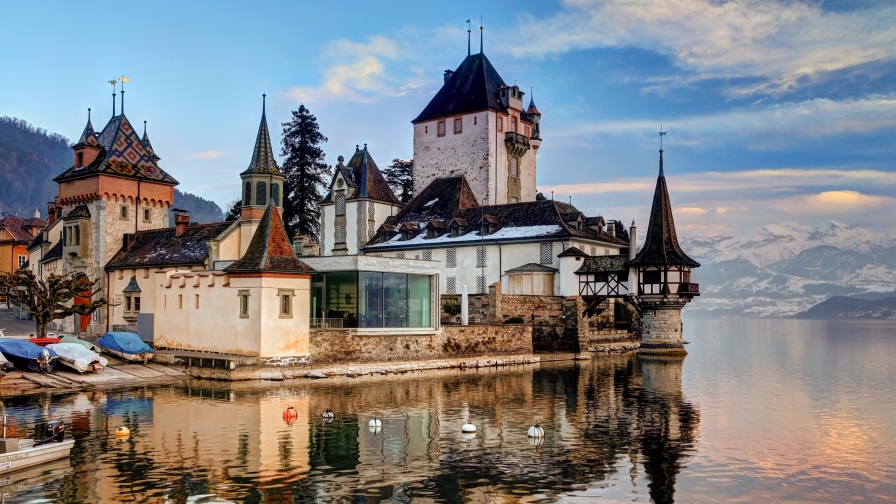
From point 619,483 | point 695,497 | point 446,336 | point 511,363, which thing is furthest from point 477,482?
point 511,363

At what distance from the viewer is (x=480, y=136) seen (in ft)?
229

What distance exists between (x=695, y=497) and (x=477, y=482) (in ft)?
15.1

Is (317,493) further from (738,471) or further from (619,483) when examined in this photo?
(738,471)

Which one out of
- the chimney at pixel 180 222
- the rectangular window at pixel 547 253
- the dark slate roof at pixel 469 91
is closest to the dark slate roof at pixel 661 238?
the rectangular window at pixel 547 253

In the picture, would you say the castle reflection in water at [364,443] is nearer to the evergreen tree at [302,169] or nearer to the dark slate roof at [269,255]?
the dark slate roof at [269,255]

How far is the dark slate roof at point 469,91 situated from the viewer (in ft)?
232

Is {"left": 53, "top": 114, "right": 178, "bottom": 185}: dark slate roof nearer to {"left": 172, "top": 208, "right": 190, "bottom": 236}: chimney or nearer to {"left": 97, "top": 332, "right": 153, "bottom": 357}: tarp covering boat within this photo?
{"left": 172, "top": 208, "right": 190, "bottom": 236}: chimney

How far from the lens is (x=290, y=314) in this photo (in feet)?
121

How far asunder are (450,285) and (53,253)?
27.6 m

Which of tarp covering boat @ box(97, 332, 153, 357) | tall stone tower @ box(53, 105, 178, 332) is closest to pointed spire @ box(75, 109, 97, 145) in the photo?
tall stone tower @ box(53, 105, 178, 332)

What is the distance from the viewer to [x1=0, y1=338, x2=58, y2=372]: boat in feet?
106

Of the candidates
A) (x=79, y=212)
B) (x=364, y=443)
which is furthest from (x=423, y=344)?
(x=79, y=212)

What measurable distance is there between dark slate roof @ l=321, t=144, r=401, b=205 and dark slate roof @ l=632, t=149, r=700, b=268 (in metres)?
22.0

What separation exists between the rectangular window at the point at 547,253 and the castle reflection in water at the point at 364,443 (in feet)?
65.3
